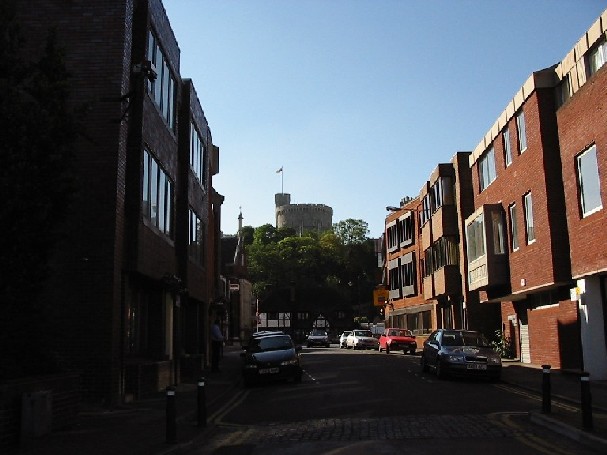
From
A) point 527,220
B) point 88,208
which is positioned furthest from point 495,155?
point 88,208

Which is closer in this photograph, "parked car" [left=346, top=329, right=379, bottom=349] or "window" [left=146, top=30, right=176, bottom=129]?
"window" [left=146, top=30, right=176, bottom=129]

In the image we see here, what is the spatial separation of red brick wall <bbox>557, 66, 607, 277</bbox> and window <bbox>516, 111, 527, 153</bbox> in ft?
9.65

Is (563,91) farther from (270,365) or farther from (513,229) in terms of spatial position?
(270,365)

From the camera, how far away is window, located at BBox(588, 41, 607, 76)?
18.1 meters

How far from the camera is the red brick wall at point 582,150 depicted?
17.7m

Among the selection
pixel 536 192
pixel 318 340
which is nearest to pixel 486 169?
pixel 536 192

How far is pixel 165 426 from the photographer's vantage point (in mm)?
11312

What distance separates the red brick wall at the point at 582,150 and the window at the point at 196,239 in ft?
40.7

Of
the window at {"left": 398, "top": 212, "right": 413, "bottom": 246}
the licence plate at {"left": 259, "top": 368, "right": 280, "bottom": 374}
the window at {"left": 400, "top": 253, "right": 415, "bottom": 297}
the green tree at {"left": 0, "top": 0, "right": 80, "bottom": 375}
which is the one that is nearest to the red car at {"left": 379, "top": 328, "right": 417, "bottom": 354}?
the window at {"left": 400, "top": 253, "right": 415, "bottom": 297}

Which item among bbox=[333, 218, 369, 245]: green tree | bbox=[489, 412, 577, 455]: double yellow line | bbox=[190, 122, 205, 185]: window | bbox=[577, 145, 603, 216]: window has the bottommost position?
bbox=[489, 412, 577, 455]: double yellow line

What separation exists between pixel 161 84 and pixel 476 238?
1604 centimetres

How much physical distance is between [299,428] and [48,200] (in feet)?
18.3

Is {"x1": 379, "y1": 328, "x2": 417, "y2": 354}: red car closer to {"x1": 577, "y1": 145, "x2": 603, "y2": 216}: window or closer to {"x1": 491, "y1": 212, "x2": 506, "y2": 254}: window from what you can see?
{"x1": 491, "y1": 212, "x2": 506, "y2": 254}: window

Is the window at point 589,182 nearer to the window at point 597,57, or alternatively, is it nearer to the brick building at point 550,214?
the brick building at point 550,214
